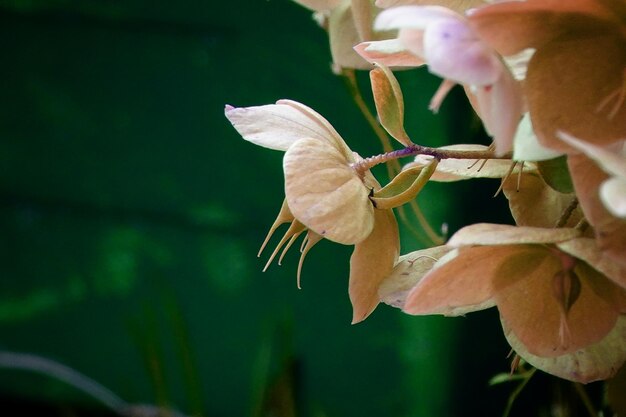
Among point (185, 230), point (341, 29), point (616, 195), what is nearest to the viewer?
point (616, 195)

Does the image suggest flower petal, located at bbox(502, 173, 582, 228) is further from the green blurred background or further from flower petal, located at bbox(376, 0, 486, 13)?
the green blurred background

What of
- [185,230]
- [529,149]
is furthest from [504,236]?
[185,230]

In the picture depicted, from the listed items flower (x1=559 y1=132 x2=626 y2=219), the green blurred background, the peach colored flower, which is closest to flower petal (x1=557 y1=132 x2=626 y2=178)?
flower (x1=559 y1=132 x2=626 y2=219)

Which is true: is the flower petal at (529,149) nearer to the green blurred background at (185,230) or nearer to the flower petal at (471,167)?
the flower petal at (471,167)

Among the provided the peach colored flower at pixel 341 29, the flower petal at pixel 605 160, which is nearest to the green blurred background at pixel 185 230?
the peach colored flower at pixel 341 29

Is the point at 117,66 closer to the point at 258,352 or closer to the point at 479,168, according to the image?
the point at 258,352

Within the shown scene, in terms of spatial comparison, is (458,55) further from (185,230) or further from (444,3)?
(185,230)

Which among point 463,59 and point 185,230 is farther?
point 185,230
